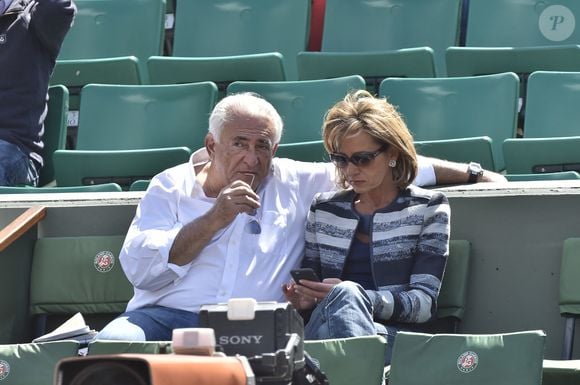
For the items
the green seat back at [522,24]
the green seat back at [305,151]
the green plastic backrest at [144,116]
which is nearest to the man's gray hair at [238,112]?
the green seat back at [305,151]

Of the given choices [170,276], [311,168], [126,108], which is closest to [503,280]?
[311,168]

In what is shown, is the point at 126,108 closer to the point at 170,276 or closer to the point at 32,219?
the point at 32,219

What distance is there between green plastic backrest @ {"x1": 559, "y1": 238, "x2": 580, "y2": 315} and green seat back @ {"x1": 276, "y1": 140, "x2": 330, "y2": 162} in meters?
1.10

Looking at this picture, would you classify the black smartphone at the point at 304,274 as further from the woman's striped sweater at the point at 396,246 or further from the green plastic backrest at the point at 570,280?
the green plastic backrest at the point at 570,280

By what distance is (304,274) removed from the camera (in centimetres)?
407

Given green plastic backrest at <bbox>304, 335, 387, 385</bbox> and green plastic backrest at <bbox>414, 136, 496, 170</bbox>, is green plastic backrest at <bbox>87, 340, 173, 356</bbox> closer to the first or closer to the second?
green plastic backrest at <bbox>304, 335, 387, 385</bbox>

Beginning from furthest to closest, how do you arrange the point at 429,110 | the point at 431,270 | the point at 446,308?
the point at 429,110, the point at 446,308, the point at 431,270

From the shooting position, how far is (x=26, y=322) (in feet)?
15.9

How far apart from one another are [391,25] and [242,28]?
0.79 meters

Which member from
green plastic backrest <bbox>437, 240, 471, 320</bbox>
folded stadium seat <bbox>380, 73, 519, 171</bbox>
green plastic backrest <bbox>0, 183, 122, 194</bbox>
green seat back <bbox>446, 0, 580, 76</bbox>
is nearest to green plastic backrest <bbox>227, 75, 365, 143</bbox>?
folded stadium seat <bbox>380, 73, 519, 171</bbox>

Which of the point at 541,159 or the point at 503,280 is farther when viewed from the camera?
the point at 541,159

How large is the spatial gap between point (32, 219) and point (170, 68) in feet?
5.69

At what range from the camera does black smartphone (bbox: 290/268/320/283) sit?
407 cm

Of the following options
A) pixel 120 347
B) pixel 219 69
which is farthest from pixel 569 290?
pixel 219 69
